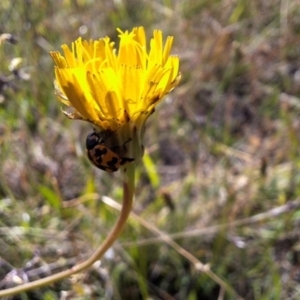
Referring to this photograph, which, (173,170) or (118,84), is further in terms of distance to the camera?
(173,170)

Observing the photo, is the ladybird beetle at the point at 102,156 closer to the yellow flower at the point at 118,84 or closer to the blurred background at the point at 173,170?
the yellow flower at the point at 118,84

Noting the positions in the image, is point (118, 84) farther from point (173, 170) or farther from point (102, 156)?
point (173, 170)

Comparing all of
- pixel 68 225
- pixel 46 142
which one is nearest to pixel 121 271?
pixel 68 225

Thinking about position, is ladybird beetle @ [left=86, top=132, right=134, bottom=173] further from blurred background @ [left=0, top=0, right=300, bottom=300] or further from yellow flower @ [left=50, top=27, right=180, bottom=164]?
blurred background @ [left=0, top=0, right=300, bottom=300]

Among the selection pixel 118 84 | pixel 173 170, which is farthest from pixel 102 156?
pixel 173 170

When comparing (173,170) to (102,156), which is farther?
(173,170)
